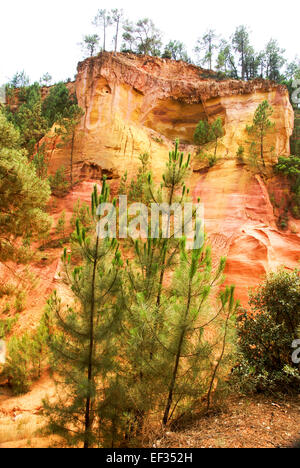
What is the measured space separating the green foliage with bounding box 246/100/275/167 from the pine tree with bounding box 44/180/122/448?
16.3m

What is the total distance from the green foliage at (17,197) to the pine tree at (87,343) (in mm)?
3717

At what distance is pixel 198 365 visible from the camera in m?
4.70

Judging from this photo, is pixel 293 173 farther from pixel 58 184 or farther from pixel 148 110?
pixel 58 184

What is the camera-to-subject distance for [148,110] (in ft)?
73.7

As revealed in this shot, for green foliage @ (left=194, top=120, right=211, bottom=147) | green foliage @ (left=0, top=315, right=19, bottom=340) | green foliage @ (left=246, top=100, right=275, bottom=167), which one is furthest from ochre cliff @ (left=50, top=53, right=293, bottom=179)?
green foliage @ (left=0, top=315, right=19, bottom=340)

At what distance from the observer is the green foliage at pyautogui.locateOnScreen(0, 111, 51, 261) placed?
7.23 metres

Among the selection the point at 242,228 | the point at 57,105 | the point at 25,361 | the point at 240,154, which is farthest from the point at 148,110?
the point at 25,361

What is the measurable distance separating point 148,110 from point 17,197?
1780 centimetres

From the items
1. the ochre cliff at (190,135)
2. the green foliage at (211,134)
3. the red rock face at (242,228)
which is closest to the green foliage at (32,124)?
the ochre cliff at (190,135)

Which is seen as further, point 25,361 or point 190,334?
point 25,361

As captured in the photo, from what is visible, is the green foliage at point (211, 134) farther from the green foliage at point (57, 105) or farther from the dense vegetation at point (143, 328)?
the dense vegetation at point (143, 328)

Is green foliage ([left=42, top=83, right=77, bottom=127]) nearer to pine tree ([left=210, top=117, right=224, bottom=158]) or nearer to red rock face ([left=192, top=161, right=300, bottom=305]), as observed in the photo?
pine tree ([left=210, top=117, right=224, bottom=158])
